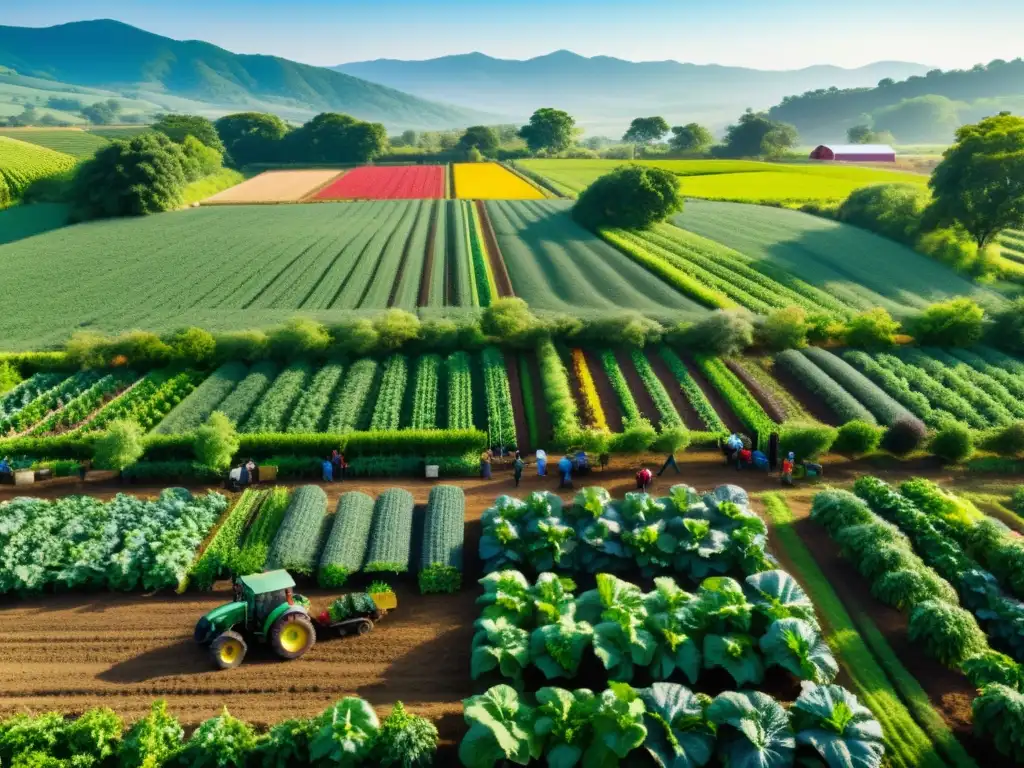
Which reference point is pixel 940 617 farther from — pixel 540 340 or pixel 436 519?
pixel 540 340

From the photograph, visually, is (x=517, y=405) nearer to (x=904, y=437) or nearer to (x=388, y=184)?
(x=904, y=437)

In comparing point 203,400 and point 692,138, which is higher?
point 692,138

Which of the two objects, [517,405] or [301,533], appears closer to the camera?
[301,533]

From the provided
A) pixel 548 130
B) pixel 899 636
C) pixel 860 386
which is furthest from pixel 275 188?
pixel 899 636

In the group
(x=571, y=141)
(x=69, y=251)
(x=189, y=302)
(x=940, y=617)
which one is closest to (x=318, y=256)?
(x=189, y=302)

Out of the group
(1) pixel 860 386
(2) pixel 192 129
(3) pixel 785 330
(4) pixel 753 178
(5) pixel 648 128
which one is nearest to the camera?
(1) pixel 860 386

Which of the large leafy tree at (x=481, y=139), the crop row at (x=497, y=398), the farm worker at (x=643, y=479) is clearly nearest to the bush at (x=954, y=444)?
the farm worker at (x=643, y=479)

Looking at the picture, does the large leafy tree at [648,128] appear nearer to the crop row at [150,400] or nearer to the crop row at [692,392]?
the crop row at [692,392]

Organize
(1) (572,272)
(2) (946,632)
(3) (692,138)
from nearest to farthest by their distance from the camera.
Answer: (2) (946,632)
(1) (572,272)
(3) (692,138)
